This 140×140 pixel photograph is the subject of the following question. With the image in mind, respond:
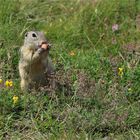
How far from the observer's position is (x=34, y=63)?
19.8ft

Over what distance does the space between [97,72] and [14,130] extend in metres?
1.55

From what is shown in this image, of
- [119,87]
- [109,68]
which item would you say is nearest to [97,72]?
[109,68]

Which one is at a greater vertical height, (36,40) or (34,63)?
(36,40)

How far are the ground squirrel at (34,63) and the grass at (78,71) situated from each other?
16 centimetres

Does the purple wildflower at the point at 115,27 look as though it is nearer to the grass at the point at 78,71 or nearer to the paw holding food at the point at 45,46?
the grass at the point at 78,71

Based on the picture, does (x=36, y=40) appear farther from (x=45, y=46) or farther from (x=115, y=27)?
(x=115, y=27)

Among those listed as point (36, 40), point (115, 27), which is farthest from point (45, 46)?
point (115, 27)

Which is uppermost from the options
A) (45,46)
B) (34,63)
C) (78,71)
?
(45,46)

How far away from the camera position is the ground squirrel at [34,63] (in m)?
5.98

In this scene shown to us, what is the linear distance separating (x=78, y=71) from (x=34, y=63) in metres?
0.65

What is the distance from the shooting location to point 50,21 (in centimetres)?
830

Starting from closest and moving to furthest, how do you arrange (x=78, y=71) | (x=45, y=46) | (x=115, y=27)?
(x=45, y=46)
(x=78, y=71)
(x=115, y=27)

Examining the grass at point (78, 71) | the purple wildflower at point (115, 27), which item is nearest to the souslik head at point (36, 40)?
the grass at point (78, 71)

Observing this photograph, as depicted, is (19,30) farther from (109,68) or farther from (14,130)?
(14,130)
